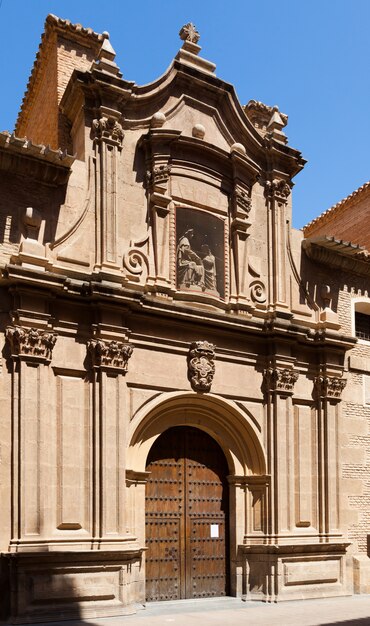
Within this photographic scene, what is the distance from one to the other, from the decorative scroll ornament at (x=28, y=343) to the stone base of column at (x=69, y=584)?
3.22 metres

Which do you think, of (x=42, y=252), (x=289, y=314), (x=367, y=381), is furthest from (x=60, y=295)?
(x=367, y=381)

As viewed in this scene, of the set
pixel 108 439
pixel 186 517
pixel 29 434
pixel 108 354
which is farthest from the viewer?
pixel 186 517

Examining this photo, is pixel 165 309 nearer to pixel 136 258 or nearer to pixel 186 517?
pixel 136 258

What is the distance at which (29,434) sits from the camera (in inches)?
514

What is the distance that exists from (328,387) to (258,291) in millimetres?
2726

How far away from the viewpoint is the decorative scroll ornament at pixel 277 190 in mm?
17734

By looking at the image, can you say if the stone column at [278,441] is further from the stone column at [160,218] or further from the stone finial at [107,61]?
the stone finial at [107,61]

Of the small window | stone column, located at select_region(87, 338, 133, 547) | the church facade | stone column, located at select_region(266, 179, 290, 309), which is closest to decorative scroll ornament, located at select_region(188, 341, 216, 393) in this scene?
the church facade

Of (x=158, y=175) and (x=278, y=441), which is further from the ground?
(x=158, y=175)

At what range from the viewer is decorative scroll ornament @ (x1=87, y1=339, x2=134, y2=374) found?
14.1 meters

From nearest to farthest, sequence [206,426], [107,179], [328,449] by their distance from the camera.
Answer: [107,179], [206,426], [328,449]

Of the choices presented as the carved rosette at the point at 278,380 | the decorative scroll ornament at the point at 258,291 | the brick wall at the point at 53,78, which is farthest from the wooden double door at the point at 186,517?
the brick wall at the point at 53,78

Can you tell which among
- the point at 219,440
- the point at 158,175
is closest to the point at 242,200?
the point at 158,175

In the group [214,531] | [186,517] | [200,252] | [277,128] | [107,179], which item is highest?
[277,128]
